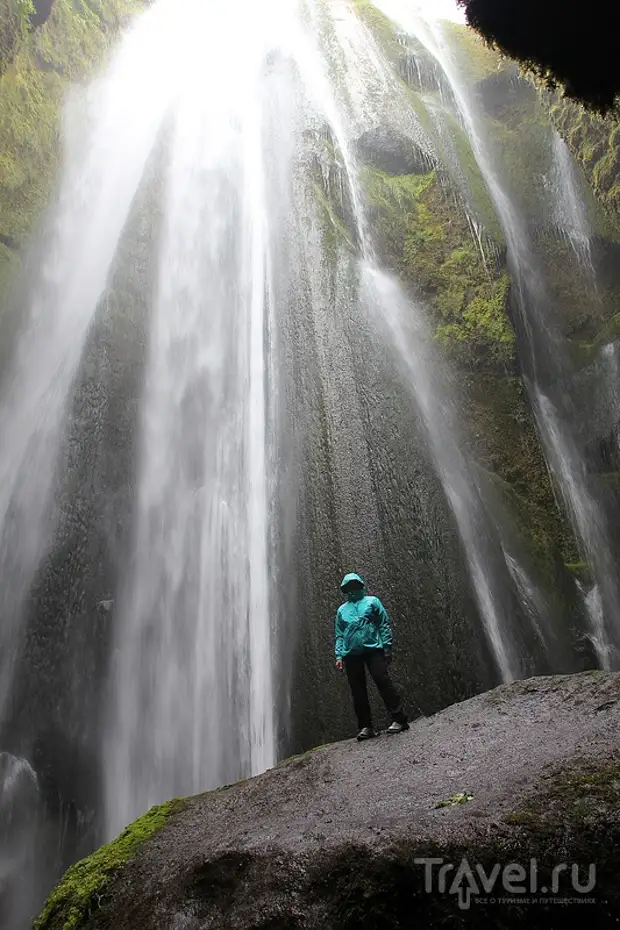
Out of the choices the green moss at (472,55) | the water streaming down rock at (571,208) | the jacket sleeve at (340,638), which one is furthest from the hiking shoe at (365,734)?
the green moss at (472,55)

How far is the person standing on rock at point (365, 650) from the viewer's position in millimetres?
4891

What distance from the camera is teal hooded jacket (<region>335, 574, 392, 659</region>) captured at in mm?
4949

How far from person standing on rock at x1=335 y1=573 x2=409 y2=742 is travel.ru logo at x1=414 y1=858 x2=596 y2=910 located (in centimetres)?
286

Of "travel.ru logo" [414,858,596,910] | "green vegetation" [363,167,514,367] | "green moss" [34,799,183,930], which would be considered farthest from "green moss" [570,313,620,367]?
→ "travel.ru logo" [414,858,596,910]

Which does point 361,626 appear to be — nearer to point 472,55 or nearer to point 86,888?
point 86,888

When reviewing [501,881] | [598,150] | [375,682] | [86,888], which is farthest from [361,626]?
[598,150]

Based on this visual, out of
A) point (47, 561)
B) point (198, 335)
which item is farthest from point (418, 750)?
point (198, 335)

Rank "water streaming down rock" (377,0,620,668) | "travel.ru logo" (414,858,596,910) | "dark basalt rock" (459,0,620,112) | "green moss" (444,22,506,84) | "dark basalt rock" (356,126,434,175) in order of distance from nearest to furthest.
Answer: "travel.ru logo" (414,858,596,910) → "dark basalt rock" (459,0,620,112) → "water streaming down rock" (377,0,620,668) → "dark basalt rock" (356,126,434,175) → "green moss" (444,22,506,84)

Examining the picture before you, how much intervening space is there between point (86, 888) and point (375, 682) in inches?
98.3

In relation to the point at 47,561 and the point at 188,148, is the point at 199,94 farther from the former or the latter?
the point at 47,561

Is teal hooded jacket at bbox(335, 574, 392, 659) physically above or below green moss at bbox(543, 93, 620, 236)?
below

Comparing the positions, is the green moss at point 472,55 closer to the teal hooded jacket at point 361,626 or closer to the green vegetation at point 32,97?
the green vegetation at point 32,97

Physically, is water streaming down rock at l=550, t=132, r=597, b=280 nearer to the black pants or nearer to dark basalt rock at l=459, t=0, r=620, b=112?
dark basalt rock at l=459, t=0, r=620, b=112

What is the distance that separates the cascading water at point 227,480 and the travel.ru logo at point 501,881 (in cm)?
524
